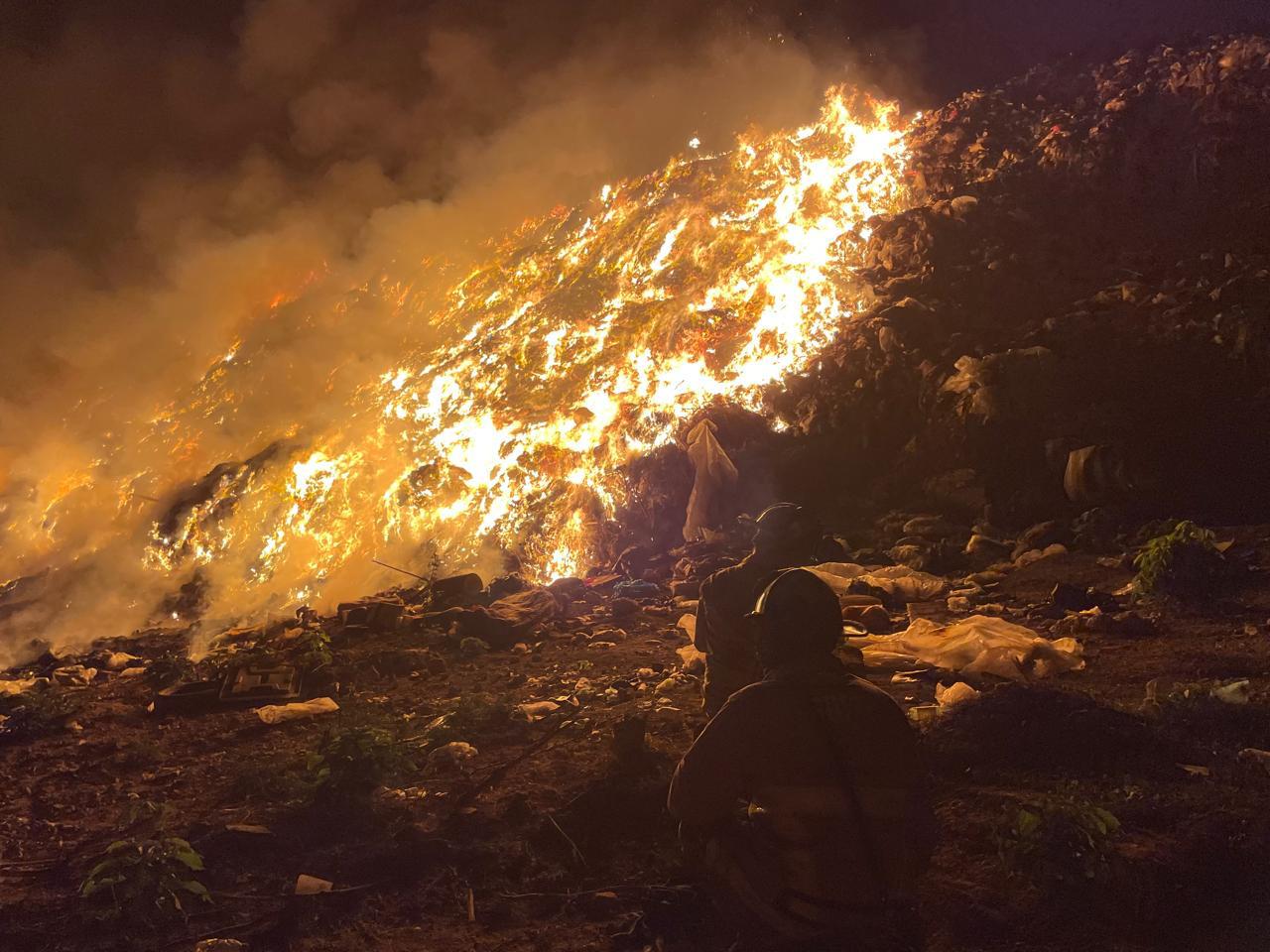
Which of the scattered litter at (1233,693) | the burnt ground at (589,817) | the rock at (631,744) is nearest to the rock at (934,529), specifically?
the burnt ground at (589,817)

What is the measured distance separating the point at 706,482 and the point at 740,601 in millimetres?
9087

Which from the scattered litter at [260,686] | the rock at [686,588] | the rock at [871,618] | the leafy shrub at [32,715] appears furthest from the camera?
the rock at [686,588]

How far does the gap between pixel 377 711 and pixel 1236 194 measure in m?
17.0

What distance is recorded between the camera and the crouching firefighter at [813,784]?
225cm

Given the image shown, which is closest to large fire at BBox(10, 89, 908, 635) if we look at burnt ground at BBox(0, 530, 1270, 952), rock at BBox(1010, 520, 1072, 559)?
rock at BBox(1010, 520, 1072, 559)

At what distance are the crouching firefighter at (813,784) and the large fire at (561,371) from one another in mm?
12360

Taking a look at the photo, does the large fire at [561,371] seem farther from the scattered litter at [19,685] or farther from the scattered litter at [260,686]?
the scattered litter at [260,686]

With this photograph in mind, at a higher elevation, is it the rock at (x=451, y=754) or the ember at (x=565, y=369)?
the ember at (x=565, y=369)

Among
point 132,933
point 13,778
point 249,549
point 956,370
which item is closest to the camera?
point 132,933

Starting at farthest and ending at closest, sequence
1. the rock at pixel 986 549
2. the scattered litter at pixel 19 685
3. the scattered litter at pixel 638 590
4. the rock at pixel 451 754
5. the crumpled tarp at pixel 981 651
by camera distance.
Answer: the scattered litter at pixel 638 590, the rock at pixel 986 549, the scattered litter at pixel 19 685, the crumpled tarp at pixel 981 651, the rock at pixel 451 754

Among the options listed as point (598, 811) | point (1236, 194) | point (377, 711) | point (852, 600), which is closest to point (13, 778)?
point (377, 711)

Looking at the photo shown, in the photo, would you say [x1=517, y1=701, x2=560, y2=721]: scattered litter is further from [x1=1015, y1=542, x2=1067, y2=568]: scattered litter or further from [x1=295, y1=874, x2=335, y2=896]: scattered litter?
[x1=1015, y1=542, x2=1067, y2=568]: scattered litter

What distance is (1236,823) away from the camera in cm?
329

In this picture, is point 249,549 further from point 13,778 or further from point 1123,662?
point 1123,662
